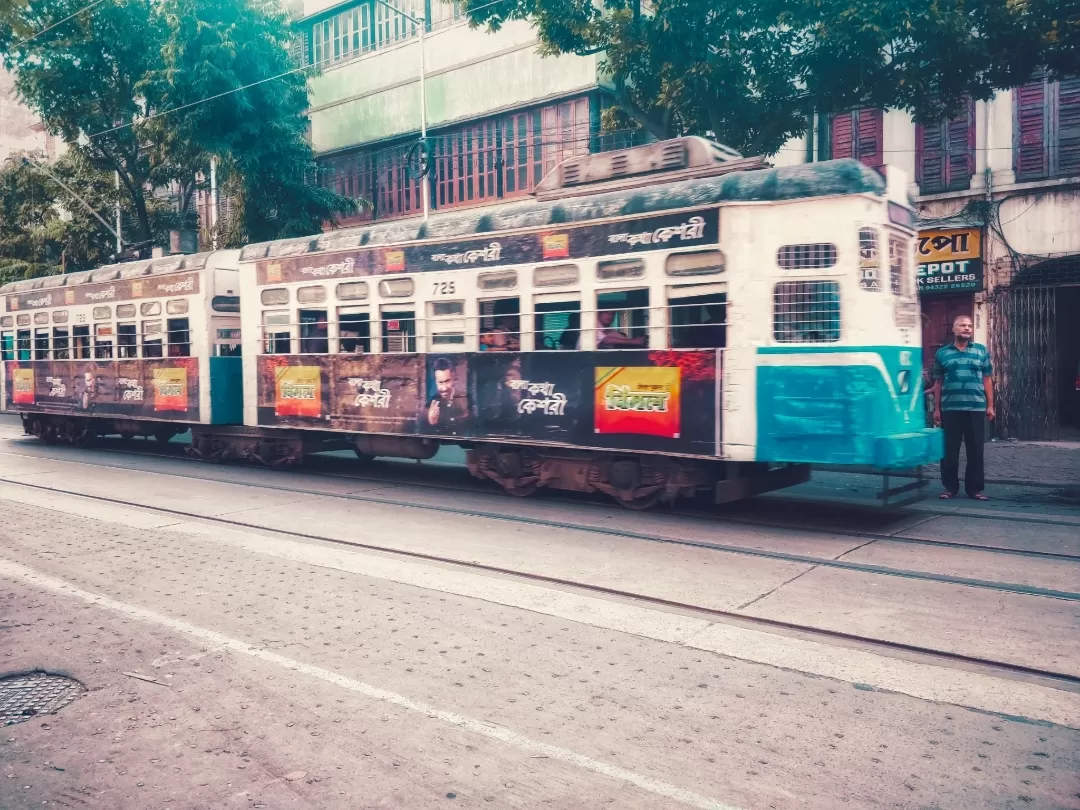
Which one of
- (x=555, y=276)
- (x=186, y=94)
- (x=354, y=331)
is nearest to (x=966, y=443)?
(x=555, y=276)

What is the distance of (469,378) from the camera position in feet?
33.7

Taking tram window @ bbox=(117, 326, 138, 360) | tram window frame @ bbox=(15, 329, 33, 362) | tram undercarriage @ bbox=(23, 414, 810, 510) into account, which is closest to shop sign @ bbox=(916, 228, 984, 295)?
tram undercarriage @ bbox=(23, 414, 810, 510)

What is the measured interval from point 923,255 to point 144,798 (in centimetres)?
1698

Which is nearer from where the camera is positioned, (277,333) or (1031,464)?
(277,333)

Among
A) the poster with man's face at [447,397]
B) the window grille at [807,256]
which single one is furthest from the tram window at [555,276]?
the window grille at [807,256]

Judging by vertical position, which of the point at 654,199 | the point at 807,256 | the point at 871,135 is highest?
the point at 871,135

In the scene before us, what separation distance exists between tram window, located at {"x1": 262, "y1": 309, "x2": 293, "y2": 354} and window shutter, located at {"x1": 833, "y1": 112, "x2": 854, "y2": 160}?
11306 millimetres

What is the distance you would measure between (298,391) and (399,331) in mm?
2063

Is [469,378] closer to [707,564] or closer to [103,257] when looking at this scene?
[707,564]

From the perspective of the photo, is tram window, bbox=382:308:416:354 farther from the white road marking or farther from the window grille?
the window grille

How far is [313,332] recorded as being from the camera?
12055 mm

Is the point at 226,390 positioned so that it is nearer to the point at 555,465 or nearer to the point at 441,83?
the point at 555,465

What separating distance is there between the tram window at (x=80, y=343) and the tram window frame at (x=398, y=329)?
7562 millimetres

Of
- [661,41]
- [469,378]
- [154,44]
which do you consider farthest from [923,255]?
[154,44]
